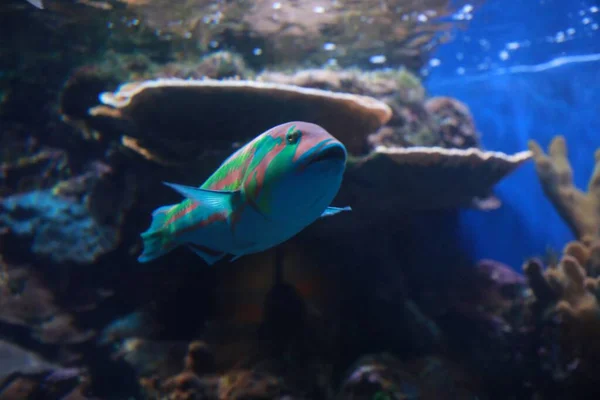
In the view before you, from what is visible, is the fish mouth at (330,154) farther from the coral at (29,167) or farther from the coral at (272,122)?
the coral at (29,167)

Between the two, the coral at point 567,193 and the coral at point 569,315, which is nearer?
the coral at point 569,315

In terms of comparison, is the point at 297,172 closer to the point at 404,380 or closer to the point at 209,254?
the point at 209,254

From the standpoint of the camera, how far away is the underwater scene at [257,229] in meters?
3.75

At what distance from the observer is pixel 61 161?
715 centimetres

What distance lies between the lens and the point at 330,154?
1272mm

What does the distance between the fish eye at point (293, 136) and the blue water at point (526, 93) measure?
7.24 metres

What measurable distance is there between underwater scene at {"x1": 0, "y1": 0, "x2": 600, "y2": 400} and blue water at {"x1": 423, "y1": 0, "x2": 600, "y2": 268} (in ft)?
0.83

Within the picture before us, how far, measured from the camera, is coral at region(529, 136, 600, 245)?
6.46 meters

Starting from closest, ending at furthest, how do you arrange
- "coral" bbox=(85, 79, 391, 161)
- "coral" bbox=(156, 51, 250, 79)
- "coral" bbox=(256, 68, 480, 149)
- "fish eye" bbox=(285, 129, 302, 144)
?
"fish eye" bbox=(285, 129, 302, 144)
"coral" bbox=(85, 79, 391, 161)
"coral" bbox=(256, 68, 480, 149)
"coral" bbox=(156, 51, 250, 79)

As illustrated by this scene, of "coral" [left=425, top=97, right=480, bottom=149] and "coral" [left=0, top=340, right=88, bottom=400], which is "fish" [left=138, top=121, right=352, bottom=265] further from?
"coral" [left=0, top=340, right=88, bottom=400]

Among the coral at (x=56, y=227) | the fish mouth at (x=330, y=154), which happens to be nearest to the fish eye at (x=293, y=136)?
the fish mouth at (x=330, y=154)

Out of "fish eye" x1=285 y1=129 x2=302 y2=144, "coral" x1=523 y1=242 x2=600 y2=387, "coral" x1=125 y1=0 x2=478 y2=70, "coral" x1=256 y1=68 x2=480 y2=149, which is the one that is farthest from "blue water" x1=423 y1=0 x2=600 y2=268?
"fish eye" x1=285 y1=129 x2=302 y2=144

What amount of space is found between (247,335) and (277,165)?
3.54 m

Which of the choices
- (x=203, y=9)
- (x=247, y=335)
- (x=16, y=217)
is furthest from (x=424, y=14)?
(x=16, y=217)
